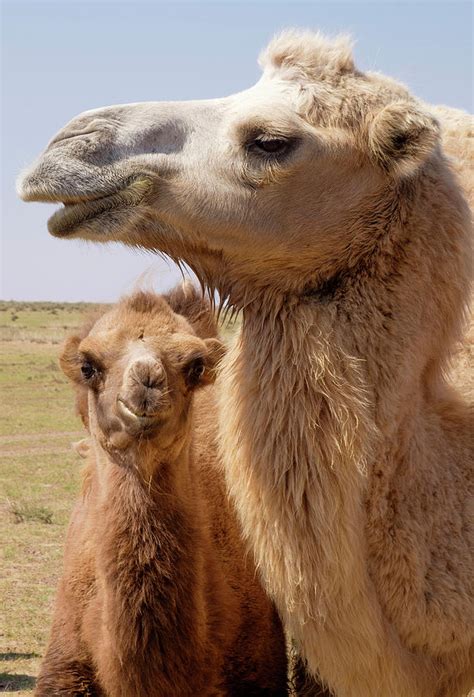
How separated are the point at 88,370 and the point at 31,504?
792cm

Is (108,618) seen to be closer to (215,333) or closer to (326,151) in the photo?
(215,333)

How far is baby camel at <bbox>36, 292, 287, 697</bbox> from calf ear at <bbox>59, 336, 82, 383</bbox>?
0.06 ft

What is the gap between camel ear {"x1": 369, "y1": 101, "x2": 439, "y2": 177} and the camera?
130 inches

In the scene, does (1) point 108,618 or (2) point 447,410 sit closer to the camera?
(2) point 447,410

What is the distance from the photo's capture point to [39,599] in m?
8.39

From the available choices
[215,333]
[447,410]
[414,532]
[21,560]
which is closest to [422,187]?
[447,410]

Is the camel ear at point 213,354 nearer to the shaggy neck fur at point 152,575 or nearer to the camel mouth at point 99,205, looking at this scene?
the shaggy neck fur at point 152,575

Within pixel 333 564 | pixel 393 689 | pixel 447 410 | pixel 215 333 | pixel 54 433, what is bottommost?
pixel 393 689

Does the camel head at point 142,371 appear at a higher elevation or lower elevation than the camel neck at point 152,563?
higher

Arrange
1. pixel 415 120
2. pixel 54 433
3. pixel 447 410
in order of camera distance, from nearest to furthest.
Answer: pixel 415 120 < pixel 447 410 < pixel 54 433

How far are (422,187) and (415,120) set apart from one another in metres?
0.26

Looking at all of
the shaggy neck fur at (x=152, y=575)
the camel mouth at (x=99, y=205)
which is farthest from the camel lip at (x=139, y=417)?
the camel mouth at (x=99, y=205)

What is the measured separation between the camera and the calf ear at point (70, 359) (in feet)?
16.8

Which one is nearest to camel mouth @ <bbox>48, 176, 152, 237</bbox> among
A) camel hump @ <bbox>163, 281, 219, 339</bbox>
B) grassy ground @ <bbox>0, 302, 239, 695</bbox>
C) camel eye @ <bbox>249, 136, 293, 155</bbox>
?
camel eye @ <bbox>249, 136, 293, 155</bbox>
